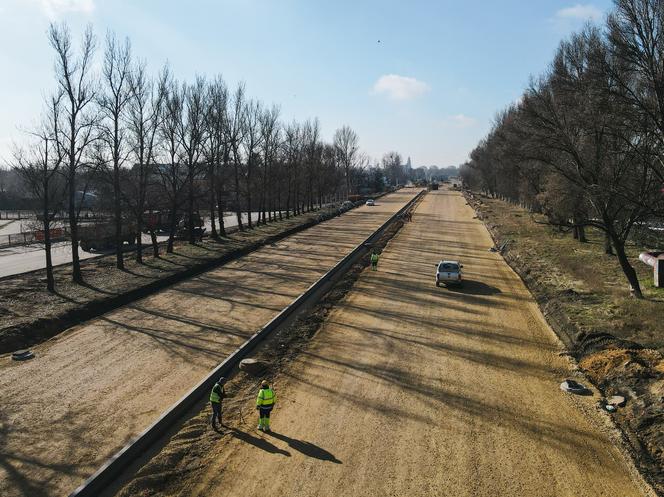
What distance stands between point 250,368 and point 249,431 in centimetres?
422

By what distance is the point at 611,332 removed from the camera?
19.9 metres

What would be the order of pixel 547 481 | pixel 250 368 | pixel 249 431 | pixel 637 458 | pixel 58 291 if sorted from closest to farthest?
pixel 547 481
pixel 637 458
pixel 249 431
pixel 250 368
pixel 58 291

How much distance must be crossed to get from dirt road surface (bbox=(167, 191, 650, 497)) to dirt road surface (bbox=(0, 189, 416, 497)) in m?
3.05

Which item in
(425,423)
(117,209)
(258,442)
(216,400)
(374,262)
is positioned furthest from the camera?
(374,262)

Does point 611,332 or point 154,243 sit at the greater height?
point 154,243

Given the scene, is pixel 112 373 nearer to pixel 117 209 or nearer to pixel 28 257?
pixel 117 209

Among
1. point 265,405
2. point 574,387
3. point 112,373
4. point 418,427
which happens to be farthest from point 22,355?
point 574,387

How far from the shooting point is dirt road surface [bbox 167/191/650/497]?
1091 centimetres

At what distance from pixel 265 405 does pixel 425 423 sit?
4326 millimetres

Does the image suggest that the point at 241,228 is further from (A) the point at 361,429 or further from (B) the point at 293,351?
(A) the point at 361,429

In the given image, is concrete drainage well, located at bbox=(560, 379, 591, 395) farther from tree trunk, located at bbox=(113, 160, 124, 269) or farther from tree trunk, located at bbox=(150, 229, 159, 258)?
tree trunk, located at bbox=(150, 229, 159, 258)

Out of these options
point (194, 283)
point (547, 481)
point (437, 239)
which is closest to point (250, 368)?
point (547, 481)

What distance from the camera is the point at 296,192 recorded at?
8375 cm

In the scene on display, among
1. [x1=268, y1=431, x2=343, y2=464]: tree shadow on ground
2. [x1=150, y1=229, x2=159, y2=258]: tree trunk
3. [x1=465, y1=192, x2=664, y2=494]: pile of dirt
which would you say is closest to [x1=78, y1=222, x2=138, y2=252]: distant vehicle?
[x1=150, y1=229, x2=159, y2=258]: tree trunk
